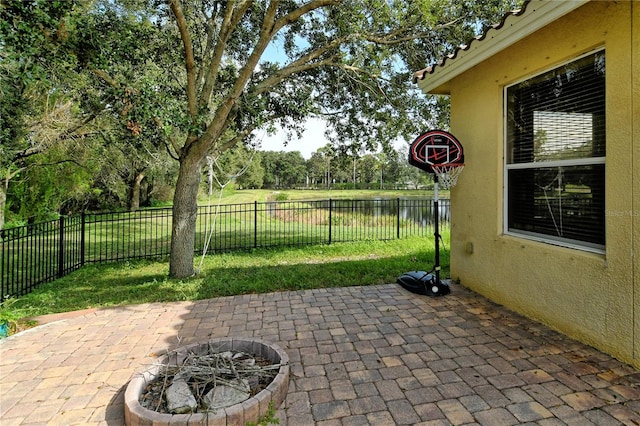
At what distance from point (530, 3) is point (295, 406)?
3.63m

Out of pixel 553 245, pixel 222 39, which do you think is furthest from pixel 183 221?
pixel 553 245

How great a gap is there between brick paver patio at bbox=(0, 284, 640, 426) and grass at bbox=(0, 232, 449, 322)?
618 millimetres

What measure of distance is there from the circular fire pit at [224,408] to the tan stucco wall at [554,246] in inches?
104

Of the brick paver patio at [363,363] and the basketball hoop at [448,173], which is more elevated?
the basketball hoop at [448,173]

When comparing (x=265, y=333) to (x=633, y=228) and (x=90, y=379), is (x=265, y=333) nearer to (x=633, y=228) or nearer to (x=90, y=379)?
(x=90, y=379)

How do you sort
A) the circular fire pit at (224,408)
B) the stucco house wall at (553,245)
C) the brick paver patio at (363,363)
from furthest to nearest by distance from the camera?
the stucco house wall at (553,245) → the brick paver patio at (363,363) → the circular fire pit at (224,408)

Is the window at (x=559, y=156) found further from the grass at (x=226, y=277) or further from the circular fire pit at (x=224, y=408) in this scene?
the circular fire pit at (x=224, y=408)

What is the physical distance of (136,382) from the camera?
2.26 metres

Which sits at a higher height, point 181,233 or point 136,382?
point 181,233

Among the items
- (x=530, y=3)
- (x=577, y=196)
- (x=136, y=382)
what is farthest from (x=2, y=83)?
(x=577, y=196)

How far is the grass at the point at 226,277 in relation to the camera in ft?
15.0

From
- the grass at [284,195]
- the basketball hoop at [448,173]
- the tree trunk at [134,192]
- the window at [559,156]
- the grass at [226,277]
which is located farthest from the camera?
the grass at [284,195]

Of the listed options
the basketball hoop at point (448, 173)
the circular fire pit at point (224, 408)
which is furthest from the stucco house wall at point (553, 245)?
the circular fire pit at point (224, 408)

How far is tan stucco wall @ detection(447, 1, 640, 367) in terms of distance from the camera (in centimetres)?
256
